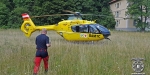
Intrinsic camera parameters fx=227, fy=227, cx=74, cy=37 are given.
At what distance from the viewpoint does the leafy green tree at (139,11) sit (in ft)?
131

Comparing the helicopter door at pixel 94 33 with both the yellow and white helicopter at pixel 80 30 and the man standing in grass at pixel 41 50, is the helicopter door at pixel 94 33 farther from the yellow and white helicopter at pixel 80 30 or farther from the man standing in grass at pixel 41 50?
the man standing in grass at pixel 41 50

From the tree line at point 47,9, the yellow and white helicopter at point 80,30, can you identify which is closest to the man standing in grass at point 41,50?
the yellow and white helicopter at point 80,30

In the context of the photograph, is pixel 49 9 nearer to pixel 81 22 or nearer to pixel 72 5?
pixel 72 5

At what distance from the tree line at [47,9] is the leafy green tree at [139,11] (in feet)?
23.7

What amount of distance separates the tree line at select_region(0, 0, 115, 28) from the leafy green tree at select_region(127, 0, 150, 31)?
7.21 metres

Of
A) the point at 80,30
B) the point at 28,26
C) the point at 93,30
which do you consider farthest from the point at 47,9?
the point at 93,30

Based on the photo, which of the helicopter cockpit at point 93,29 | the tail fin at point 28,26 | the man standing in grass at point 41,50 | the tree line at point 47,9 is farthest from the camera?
the tree line at point 47,9

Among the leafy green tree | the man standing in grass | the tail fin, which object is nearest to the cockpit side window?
the tail fin

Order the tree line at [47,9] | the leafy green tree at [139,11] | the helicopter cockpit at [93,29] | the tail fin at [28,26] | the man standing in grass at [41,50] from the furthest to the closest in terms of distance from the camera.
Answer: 1. the tree line at [47,9]
2. the leafy green tree at [139,11]
3. the tail fin at [28,26]
4. the helicopter cockpit at [93,29]
5. the man standing in grass at [41,50]

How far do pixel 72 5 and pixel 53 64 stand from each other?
40.5m

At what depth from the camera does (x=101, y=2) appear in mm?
55625

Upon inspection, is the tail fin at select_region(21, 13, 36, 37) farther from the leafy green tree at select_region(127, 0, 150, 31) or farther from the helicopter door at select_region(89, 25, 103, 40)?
the leafy green tree at select_region(127, 0, 150, 31)

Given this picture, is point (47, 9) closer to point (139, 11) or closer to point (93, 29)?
point (139, 11)

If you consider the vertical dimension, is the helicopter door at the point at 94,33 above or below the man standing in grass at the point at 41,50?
below
